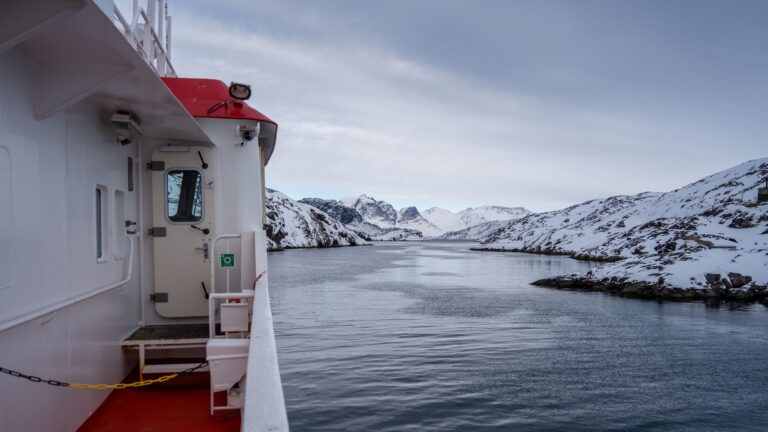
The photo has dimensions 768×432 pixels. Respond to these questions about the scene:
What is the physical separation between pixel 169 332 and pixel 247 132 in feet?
12.1

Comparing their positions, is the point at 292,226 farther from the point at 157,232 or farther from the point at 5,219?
the point at 5,219

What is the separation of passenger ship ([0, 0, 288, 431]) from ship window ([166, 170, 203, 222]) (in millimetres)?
24

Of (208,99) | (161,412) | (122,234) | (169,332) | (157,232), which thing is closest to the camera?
(161,412)

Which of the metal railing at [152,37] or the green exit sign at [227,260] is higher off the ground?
the metal railing at [152,37]

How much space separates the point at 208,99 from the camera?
933cm

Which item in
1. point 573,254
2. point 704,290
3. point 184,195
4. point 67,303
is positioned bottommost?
point 573,254

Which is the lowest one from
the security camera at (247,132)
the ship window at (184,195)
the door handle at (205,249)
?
the door handle at (205,249)

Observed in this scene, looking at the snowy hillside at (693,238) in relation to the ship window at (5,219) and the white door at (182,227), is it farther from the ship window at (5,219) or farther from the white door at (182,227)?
the ship window at (5,219)

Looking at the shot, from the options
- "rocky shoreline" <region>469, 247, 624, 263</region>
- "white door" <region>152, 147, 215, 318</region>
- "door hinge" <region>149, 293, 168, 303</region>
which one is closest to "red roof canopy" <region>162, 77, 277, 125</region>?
"white door" <region>152, 147, 215, 318</region>

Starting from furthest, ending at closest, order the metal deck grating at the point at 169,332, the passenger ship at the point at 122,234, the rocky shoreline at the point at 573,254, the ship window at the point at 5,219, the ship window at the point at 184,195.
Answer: the rocky shoreline at the point at 573,254, the ship window at the point at 184,195, the metal deck grating at the point at 169,332, the passenger ship at the point at 122,234, the ship window at the point at 5,219

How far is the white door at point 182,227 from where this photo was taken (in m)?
8.69

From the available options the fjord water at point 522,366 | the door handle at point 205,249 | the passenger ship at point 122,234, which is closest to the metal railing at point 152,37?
the passenger ship at point 122,234

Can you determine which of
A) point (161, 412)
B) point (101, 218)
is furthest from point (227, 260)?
point (161, 412)

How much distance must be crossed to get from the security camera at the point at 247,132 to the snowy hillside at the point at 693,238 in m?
40.3
